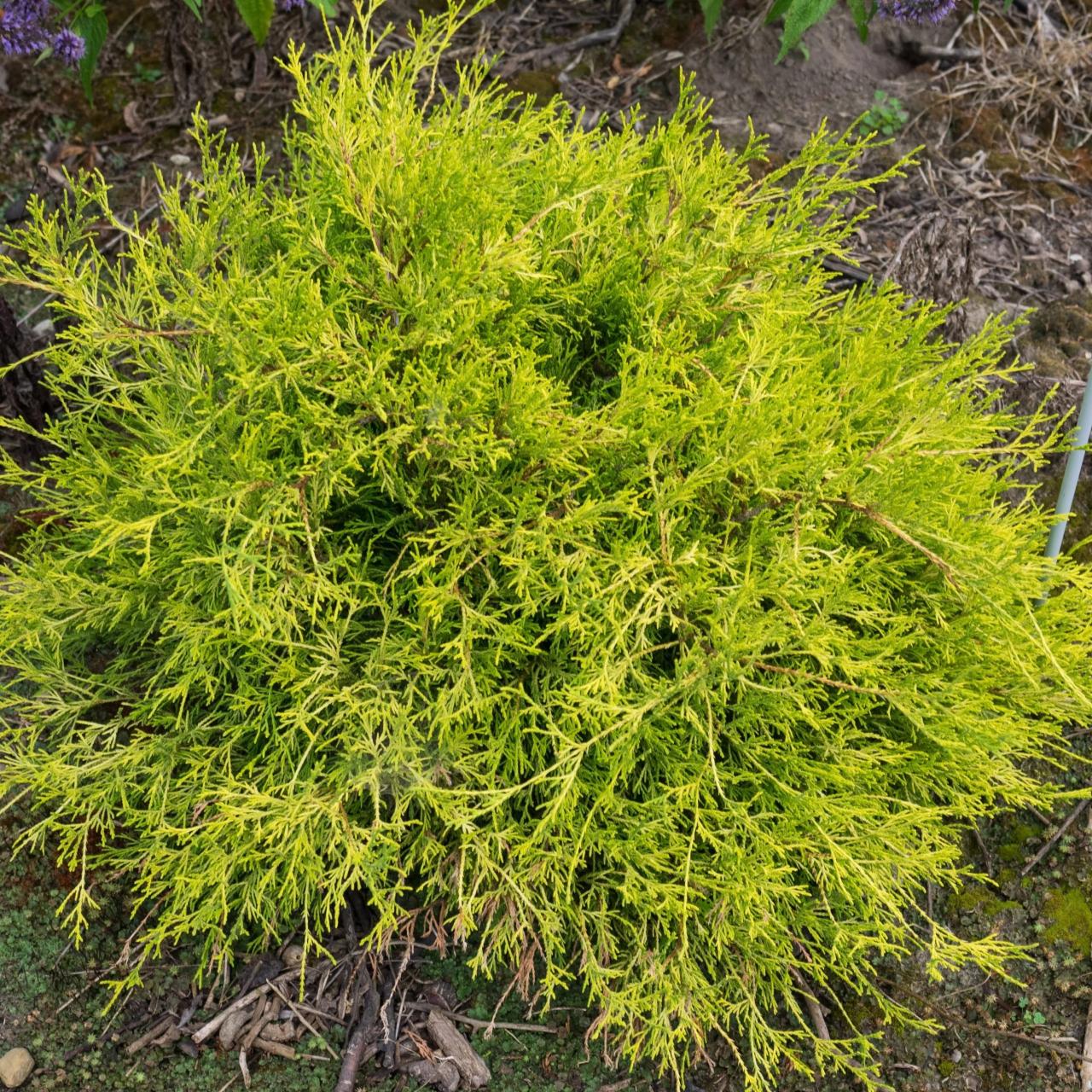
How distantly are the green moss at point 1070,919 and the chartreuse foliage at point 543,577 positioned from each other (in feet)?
1.63

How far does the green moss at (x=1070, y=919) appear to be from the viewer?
105 inches

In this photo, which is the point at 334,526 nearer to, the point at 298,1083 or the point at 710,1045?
the point at 298,1083

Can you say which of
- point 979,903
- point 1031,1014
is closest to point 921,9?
point 979,903

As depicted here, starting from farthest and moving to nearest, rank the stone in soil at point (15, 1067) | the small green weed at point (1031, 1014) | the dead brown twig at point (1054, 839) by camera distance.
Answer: the dead brown twig at point (1054, 839)
the small green weed at point (1031, 1014)
the stone in soil at point (15, 1067)

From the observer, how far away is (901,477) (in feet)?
7.41

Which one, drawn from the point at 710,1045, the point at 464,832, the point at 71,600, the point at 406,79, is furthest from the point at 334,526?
the point at 710,1045

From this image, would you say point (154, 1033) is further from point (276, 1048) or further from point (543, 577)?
point (543, 577)

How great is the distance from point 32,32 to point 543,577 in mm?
2743

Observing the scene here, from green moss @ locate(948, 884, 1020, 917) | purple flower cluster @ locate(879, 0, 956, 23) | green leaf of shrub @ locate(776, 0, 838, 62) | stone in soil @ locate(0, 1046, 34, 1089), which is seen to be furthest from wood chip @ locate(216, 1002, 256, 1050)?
purple flower cluster @ locate(879, 0, 956, 23)

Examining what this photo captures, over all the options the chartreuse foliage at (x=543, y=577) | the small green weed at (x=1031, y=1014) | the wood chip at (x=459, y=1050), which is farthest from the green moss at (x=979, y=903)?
the wood chip at (x=459, y=1050)

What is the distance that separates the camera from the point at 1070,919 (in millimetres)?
2713

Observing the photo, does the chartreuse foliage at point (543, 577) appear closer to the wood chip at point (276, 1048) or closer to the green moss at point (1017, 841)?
the wood chip at point (276, 1048)

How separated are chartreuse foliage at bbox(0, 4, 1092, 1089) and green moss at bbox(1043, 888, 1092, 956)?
497mm

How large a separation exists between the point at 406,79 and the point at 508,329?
0.70 meters
